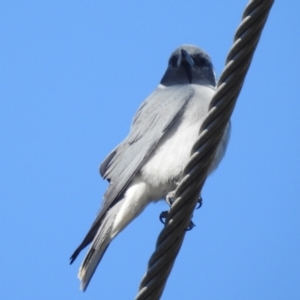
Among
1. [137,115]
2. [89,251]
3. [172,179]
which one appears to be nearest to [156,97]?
[137,115]

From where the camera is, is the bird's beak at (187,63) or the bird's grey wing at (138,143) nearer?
the bird's grey wing at (138,143)

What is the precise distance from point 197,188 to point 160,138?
6.85 feet

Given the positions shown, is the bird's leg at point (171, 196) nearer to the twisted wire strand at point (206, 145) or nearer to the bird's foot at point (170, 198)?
the bird's foot at point (170, 198)

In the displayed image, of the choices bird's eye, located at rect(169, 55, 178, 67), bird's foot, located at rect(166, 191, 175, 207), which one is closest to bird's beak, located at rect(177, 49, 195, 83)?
bird's eye, located at rect(169, 55, 178, 67)

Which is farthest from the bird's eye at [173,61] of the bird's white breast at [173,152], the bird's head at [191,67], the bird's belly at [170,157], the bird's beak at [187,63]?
the bird's belly at [170,157]

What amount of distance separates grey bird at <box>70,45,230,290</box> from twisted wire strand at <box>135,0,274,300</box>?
1.53 metres

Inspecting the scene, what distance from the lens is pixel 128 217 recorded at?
205 inches

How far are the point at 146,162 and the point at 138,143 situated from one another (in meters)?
0.25

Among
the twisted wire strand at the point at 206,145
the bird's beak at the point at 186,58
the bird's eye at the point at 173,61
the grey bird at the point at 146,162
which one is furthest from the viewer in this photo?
the bird's eye at the point at 173,61

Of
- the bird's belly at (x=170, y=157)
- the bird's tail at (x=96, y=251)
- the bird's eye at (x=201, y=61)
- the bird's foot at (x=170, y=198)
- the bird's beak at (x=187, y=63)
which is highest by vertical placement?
the bird's eye at (x=201, y=61)

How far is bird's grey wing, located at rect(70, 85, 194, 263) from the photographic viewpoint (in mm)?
5188

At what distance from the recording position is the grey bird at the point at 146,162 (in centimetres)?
511

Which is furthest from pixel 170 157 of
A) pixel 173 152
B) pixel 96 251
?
pixel 96 251

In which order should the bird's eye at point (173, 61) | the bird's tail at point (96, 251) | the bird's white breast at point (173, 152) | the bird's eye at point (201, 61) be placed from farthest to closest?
the bird's eye at point (173, 61) → the bird's eye at point (201, 61) → the bird's white breast at point (173, 152) → the bird's tail at point (96, 251)
